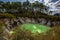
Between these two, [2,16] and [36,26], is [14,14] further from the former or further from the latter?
[36,26]

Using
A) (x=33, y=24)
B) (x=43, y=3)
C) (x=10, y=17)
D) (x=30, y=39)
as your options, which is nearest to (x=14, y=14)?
(x=10, y=17)

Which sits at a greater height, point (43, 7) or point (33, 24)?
point (43, 7)

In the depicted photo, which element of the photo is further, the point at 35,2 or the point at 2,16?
the point at 35,2

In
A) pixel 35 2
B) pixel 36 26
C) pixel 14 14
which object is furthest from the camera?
pixel 35 2

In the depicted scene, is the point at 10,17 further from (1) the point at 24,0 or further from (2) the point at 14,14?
(1) the point at 24,0

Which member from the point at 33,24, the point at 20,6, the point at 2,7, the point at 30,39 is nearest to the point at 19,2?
the point at 20,6

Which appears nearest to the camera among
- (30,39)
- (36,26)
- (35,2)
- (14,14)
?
(30,39)

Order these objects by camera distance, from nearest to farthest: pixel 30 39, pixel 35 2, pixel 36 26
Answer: pixel 30 39, pixel 36 26, pixel 35 2

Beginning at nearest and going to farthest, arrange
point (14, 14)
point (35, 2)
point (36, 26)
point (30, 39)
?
1. point (30, 39)
2. point (36, 26)
3. point (14, 14)
4. point (35, 2)

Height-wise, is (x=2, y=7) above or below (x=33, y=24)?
above
